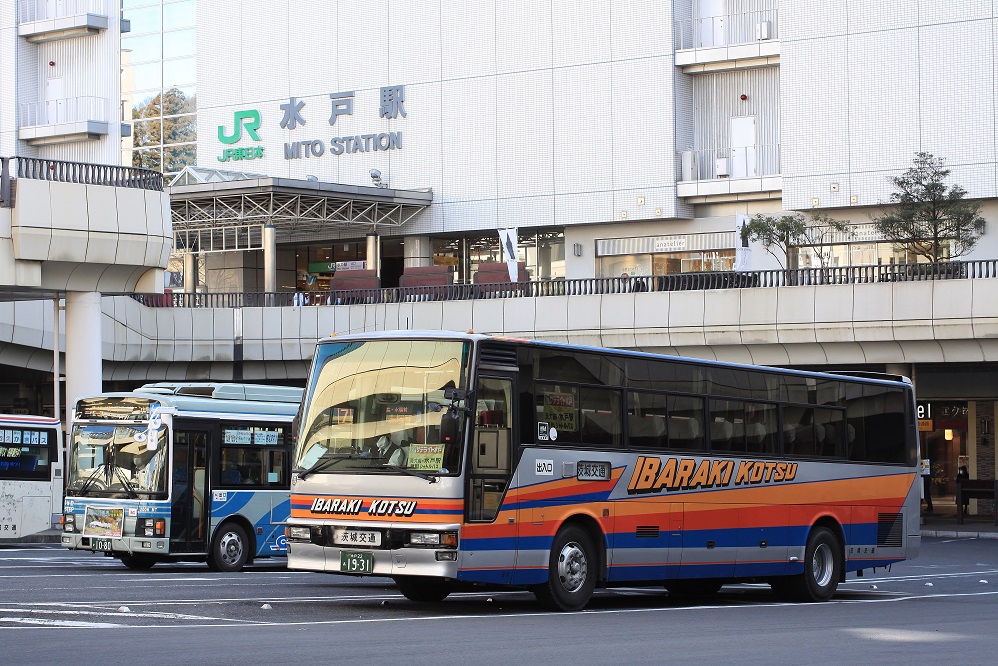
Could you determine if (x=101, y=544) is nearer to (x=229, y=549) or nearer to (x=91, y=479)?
(x=91, y=479)

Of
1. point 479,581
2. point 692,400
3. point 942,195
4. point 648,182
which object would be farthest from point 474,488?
point 648,182

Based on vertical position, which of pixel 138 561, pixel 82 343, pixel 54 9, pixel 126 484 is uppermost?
pixel 54 9

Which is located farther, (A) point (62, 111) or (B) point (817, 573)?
(A) point (62, 111)

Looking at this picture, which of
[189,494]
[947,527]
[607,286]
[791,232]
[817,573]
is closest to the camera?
[817,573]

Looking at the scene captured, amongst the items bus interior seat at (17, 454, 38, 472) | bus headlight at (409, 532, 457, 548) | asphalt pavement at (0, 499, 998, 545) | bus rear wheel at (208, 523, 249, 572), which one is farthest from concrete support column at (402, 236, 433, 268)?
bus headlight at (409, 532, 457, 548)

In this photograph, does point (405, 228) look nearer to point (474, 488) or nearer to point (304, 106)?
point (304, 106)

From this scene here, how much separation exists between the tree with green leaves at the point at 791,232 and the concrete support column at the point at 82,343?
66.1ft

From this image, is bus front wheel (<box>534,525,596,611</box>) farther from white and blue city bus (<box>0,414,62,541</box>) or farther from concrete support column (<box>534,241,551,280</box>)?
concrete support column (<box>534,241,551,280</box>)

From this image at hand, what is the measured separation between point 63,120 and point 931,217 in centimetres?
3815

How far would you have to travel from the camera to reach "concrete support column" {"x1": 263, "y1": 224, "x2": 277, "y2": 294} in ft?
167

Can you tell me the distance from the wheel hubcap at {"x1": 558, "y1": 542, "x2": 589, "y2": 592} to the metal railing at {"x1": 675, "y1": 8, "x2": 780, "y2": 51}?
36.3 m

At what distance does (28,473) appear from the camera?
29250 mm

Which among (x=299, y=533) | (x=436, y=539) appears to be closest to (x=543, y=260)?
(x=299, y=533)

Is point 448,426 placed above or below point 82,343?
below
